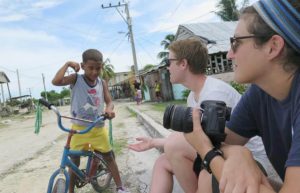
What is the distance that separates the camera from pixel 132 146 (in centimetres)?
305

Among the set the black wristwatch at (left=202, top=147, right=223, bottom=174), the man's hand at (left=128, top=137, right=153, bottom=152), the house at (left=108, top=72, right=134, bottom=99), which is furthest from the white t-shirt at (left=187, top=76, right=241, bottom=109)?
the house at (left=108, top=72, right=134, bottom=99)

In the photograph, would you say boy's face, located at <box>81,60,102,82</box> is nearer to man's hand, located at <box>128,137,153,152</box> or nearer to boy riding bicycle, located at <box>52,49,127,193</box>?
boy riding bicycle, located at <box>52,49,127,193</box>

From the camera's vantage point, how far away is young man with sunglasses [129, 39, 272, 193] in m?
2.80

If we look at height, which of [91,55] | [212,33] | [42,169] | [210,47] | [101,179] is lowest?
[42,169]

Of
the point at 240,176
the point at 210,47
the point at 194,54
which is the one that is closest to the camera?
the point at 240,176

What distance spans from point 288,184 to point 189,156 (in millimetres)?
1122

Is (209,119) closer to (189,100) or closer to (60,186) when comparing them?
(189,100)

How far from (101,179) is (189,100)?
2.05m

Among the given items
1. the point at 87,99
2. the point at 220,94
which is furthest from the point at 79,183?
the point at 220,94

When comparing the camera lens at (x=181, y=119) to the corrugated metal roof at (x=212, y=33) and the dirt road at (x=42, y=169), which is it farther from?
the corrugated metal roof at (x=212, y=33)

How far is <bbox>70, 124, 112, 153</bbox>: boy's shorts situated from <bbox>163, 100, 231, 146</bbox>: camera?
254cm

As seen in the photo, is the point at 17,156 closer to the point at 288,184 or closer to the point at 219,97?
the point at 219,97

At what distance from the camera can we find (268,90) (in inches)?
79.0

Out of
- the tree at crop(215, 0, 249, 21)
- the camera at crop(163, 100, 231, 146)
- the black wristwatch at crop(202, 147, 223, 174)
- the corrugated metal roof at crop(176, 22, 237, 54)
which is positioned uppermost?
the tree at crop(215, 0, 249, 21)
